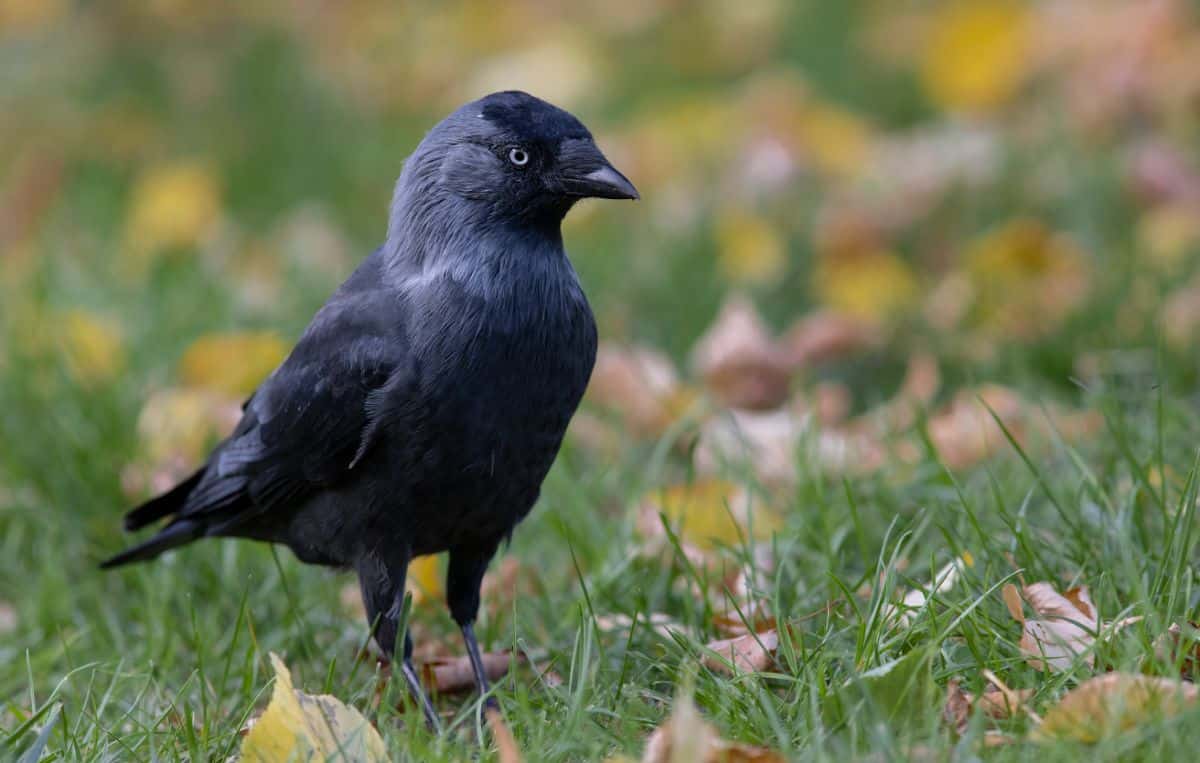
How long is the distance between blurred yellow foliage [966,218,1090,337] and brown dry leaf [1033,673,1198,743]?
97.6 inches

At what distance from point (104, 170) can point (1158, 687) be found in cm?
590

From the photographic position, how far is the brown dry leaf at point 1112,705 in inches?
Result: 86.9

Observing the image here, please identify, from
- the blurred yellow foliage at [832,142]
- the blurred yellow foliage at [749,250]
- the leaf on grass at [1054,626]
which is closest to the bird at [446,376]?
the leaf on grass at [1054,626]

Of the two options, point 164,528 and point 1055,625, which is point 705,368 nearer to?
point 164,528

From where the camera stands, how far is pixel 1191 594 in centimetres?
263

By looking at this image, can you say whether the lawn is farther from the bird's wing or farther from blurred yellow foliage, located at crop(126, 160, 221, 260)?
the bird's wing

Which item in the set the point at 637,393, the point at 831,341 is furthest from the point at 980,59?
the point at 637,393

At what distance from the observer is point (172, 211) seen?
20.3 feet

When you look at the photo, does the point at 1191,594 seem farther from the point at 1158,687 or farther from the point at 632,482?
the point at 632,482

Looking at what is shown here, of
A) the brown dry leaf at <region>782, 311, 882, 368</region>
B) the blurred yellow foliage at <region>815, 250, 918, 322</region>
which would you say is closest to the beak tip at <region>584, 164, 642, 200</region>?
the brown dry leaf at <region>782, 311, 882, 368</region>

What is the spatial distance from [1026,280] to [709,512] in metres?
1.84

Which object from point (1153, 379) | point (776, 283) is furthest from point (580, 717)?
point (776, 283)

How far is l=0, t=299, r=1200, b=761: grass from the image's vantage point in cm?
248

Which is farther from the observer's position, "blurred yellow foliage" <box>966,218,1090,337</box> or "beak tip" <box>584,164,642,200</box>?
"blurred yellow foliage" <box>966,218,1090,337</box>
